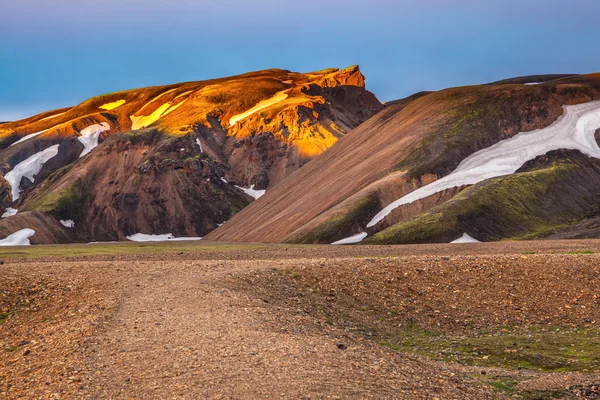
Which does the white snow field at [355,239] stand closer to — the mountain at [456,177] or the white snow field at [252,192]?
the mountain at [456,177]

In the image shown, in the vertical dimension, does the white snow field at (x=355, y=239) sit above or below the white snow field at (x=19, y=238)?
below

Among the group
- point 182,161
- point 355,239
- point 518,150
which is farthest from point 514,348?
point 182,161

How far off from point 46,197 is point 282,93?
230 feet

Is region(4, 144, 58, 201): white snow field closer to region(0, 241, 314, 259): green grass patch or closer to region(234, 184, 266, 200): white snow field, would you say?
region(234, 184, 266, 200): white snow field

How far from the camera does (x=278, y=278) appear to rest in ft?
100

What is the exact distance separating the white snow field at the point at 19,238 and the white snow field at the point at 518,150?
7383cm

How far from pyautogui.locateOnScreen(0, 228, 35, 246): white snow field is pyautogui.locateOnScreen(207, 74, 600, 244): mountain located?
39.4 meters

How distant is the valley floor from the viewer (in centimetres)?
1731

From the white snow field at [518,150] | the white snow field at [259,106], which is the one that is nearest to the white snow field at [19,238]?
the white snow field at [259,106]

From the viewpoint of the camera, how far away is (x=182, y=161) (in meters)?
159

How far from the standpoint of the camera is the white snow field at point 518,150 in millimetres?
91188

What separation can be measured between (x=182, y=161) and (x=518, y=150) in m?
85.6

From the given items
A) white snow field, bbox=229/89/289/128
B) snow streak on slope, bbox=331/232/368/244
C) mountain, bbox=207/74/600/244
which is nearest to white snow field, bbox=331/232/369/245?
snow streak on slope, bbox=331/232/368/244

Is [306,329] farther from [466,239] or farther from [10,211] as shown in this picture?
[10,211]
